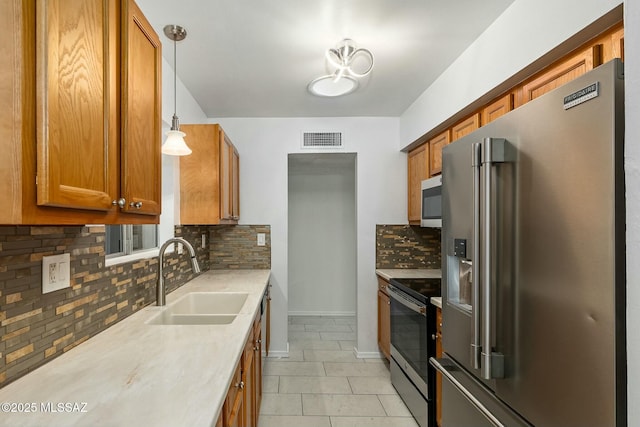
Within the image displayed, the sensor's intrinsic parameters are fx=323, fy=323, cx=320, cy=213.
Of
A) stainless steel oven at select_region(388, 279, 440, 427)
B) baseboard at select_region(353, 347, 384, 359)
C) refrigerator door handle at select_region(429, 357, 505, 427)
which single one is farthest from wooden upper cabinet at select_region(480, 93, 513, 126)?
baseboard at select_region(353, 347, 384, 359)

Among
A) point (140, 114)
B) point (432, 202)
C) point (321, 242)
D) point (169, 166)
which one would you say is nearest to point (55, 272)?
point (140, 114)

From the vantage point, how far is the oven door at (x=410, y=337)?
206 cm

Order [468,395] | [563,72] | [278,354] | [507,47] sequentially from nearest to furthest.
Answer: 1. [468,395]
2. [563,72]
3. [507,47]
4. [278,354]

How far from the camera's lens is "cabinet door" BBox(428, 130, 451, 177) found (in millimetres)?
2525

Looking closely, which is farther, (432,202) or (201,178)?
(432,202)

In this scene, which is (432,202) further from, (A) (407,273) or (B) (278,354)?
(B) (278,354)

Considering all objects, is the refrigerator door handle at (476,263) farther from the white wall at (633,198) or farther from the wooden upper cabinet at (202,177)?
the wooden upper cabinet at (202,177)

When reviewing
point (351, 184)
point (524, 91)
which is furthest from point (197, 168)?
point (351, 184)

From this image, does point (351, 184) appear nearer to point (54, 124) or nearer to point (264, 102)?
point (264, 102)

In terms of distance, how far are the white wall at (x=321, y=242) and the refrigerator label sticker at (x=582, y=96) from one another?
12.4 ft

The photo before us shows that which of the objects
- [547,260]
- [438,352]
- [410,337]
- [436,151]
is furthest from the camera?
[436,151]

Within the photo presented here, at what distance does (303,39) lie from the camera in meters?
1.88

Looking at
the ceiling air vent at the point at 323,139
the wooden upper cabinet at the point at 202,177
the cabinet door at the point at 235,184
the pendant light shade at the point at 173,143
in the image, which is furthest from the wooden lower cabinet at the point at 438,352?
the ceiling air vent at the point at 323,139

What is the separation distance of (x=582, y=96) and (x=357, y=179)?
2543 mm
